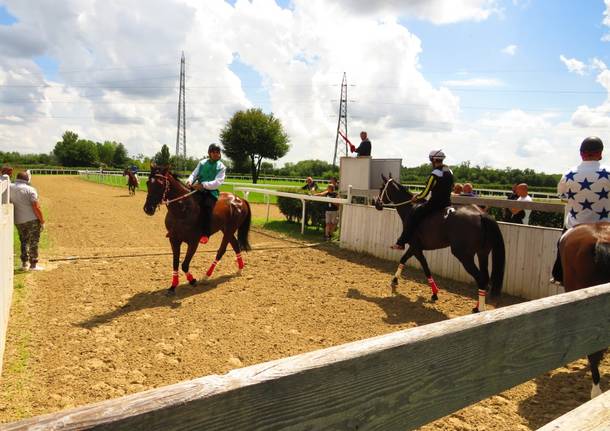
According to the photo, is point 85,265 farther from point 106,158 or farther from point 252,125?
point 106,158

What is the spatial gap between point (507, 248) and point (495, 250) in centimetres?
139

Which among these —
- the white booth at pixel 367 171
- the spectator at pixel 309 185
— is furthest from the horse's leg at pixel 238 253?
the spectator at pixel 309 185

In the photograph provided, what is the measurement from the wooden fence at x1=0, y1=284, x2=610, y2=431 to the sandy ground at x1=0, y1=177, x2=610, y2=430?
6.88 ft

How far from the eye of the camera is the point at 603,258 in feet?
11.8

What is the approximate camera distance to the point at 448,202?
6730 mm

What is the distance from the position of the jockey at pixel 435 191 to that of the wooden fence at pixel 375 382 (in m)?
4.86

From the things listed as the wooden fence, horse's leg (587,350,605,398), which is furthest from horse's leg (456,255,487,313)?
the wooden fence

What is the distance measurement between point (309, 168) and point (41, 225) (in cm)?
7772

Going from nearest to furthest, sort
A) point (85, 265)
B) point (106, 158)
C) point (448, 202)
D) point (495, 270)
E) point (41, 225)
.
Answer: point (495, 270)
point (448, 202)
point (41, 225)
point (85, 265)
point (106, 158)

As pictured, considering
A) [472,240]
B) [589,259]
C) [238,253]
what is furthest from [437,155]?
[238,253]

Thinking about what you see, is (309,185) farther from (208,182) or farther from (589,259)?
(589,259)

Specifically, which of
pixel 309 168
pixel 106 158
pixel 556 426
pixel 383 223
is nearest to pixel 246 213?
pixel 383 223

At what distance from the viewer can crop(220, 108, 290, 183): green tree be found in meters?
49.5

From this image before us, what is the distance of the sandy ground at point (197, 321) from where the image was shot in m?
3.75
